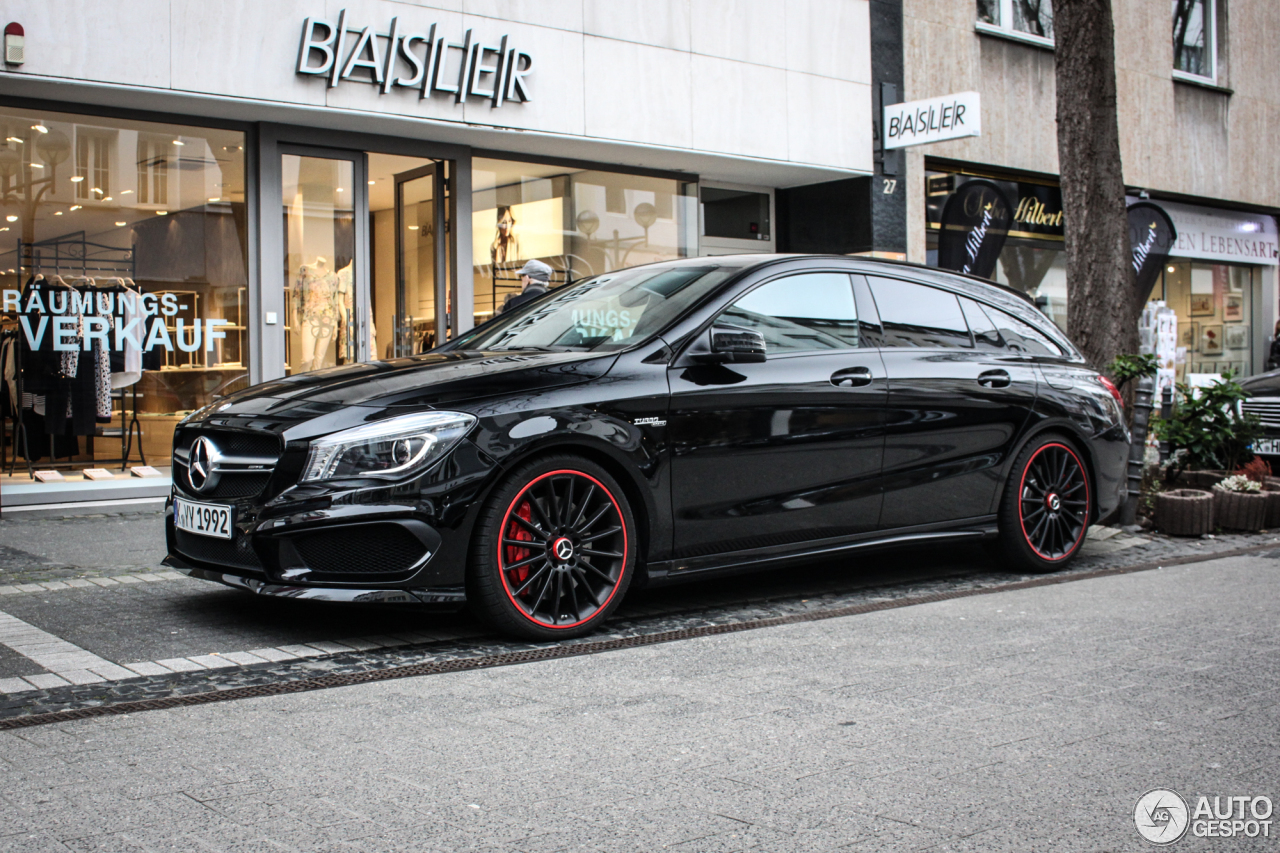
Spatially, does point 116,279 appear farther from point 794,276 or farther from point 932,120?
point 932,120

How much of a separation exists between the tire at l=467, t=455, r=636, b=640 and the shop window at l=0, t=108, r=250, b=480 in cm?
664

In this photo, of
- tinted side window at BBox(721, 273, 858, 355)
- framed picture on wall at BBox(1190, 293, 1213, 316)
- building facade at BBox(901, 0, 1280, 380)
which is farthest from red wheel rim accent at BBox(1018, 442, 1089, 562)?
framed picture on wall at BBox(1190, 293, 1213, 316)

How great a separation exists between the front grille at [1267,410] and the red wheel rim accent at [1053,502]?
5.08 metres

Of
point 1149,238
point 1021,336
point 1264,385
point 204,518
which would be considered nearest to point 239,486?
point 204,518

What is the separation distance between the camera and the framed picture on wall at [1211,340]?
70.4 ft

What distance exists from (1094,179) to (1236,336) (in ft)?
45.7

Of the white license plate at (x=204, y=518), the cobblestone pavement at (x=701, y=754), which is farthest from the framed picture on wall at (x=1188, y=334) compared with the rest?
the white license plate at (x=204, y=518)

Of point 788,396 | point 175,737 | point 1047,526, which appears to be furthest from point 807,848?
point 1047,526

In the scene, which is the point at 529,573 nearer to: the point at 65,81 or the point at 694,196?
the point at 65,81

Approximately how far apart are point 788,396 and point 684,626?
44.3 inches

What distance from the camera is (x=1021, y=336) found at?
6945 millimetres

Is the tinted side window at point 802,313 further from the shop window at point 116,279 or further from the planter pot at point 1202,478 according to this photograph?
the shop window at point 116,279

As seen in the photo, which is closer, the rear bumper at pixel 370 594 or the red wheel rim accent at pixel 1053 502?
the rear bumper at pixel 370 594

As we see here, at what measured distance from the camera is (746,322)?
18.5 ft
